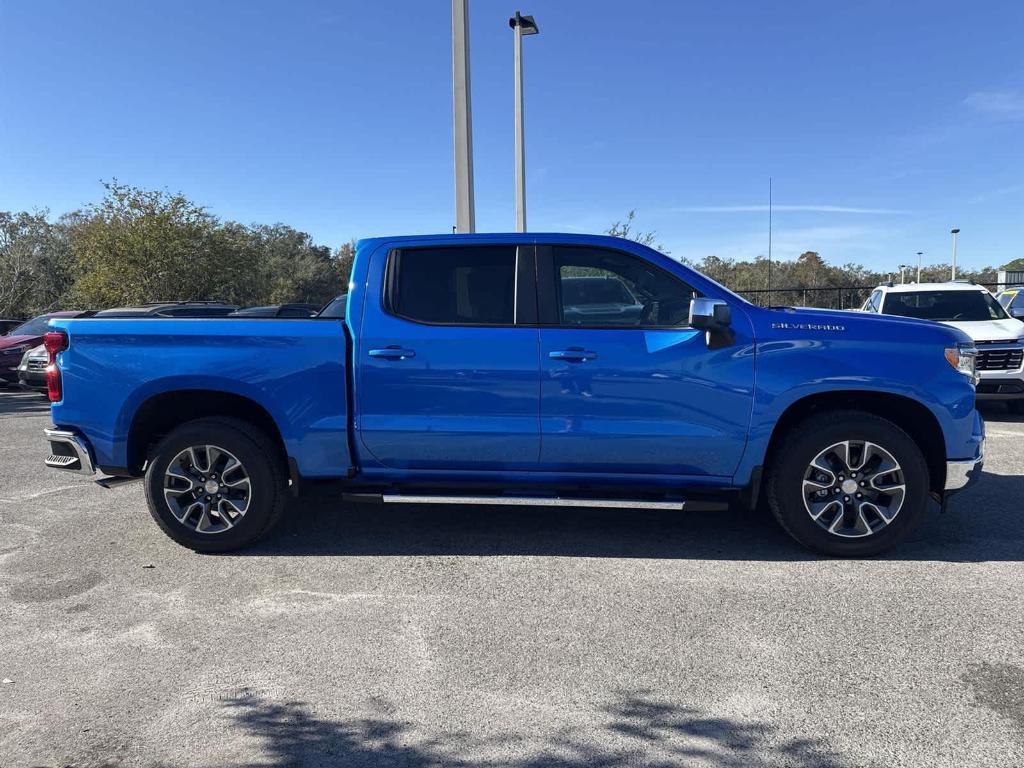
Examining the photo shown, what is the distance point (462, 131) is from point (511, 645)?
9.11 meters

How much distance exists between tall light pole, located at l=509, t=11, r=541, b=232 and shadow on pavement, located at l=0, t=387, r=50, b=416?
412 inches

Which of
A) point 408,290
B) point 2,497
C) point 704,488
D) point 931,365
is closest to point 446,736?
point 704,488

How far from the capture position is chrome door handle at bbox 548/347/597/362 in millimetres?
4152

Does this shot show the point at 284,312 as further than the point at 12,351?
No

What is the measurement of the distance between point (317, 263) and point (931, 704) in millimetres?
62126

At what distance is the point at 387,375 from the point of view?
4.24 metres

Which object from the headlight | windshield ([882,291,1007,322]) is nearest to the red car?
the headlight

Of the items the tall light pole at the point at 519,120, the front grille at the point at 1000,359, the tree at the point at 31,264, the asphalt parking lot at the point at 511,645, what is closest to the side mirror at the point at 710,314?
the asphalt parking lot at the point at 511,645

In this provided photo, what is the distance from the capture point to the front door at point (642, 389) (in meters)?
4.13

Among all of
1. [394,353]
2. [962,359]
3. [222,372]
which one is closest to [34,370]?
[222,372]

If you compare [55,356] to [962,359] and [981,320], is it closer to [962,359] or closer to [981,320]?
[962,359]

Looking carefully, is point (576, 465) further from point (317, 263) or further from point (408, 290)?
point (317, 263)

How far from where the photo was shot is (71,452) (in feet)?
14.5

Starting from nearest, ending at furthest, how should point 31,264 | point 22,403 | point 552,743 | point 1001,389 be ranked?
point 552,743
point 1001,389
point 22,403
point 31,264
